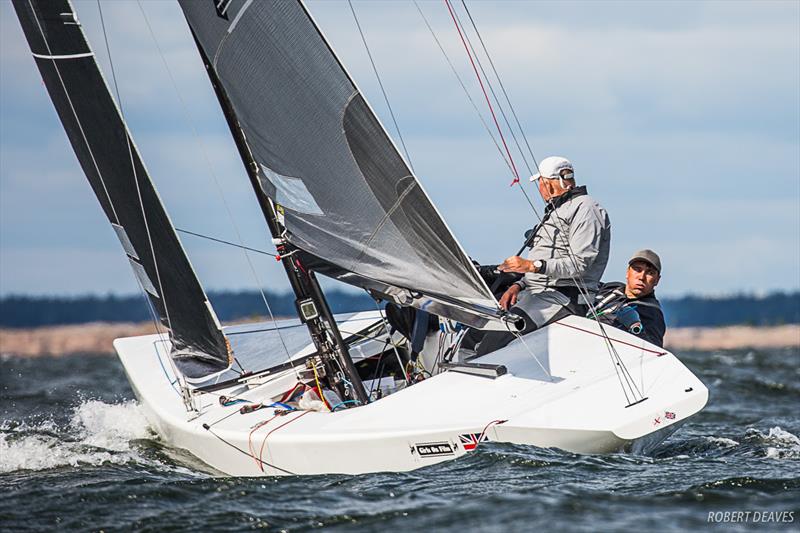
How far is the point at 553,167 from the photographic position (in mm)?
6301

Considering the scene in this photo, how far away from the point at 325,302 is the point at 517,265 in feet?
4.16

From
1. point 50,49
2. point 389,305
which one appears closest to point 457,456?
point 389,305

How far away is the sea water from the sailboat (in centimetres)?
20

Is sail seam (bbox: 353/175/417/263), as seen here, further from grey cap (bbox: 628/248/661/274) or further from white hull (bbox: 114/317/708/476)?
grey cap (bbox: 628/248/661/274)

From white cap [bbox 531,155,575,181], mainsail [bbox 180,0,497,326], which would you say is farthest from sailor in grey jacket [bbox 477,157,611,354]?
mainsail [bbox 180,0,497,326]

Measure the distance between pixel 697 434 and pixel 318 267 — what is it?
130 inches

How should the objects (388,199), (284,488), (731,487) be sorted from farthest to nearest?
1. (388,199)
2. (284,488)
3. (731,487)

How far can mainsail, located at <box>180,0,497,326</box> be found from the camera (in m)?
5.64

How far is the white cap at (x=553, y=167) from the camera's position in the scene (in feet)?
20.7

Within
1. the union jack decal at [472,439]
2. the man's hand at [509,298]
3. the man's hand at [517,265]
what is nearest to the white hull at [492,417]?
the union jack decal at [472,439]

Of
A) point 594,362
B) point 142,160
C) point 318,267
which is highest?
point 142,160

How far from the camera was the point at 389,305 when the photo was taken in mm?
6711

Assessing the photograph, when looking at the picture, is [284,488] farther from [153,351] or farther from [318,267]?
[153,351]

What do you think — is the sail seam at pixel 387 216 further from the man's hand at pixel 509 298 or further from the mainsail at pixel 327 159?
the man's hand at pixel 509 298
